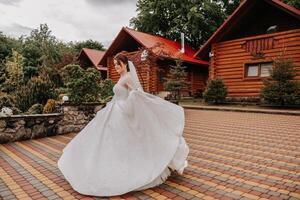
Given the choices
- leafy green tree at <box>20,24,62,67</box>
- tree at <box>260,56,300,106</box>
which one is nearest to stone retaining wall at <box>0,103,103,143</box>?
tree at <box>260,56,300,106</box>

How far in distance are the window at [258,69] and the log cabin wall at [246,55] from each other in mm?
295

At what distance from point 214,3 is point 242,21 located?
492 inches

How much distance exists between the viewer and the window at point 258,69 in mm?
15014

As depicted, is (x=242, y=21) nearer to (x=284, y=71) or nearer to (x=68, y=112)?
(x=284, y=71)

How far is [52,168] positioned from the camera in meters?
4.51

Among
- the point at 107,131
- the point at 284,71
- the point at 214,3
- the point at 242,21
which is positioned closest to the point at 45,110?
the point at 107,131

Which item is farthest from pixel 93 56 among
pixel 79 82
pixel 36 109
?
pixel 79 82

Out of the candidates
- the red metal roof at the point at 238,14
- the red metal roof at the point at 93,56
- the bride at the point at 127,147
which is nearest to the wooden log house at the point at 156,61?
the red metal roof at the point at 93,56

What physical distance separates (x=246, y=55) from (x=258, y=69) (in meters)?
1.09

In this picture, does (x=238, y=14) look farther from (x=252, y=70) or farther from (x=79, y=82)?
(x=79, y=82)

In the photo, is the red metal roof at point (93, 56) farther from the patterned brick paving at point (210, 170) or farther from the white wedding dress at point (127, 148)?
the white wedding dress at point (127, 148)

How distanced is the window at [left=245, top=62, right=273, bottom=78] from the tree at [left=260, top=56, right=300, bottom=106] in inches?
84.6

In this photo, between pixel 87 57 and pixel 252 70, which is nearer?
pixel 252 70

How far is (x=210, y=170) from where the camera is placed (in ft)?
14.0
